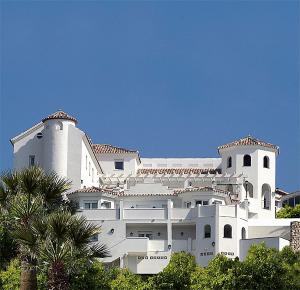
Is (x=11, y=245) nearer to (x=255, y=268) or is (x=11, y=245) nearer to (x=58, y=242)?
(x=58, y=242)

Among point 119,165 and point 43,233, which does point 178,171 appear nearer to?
point 119,165

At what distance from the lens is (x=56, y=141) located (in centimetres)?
8694

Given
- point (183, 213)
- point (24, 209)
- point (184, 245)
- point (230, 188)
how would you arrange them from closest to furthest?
point (24, 209) → point (184, 245) → point (183, 213) → point (230, 188)

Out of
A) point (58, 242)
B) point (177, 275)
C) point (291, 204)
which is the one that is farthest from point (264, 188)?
point (58, 242)

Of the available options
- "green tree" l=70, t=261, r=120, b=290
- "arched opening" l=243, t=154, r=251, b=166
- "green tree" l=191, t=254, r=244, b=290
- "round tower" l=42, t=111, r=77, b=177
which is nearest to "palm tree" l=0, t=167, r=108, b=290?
"green tree" l=70, t=261, r=120, b=290

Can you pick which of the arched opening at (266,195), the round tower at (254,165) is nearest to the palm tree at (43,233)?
the round tower at (254,165)

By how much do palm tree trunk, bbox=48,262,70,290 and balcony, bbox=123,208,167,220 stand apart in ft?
133

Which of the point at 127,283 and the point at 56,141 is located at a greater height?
the point at 56,141

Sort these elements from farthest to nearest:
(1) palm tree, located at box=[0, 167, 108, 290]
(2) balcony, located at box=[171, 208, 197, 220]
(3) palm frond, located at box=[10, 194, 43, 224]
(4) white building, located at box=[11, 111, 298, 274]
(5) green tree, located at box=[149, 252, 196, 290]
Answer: (2) balcony, located at box=[171, 208, 197, 220], (4) white building, located at box=[11, 111, 298, 274], (5) green tree, located at box=[149, 252, 196, 290], (3) palm frond, located at box=[10, 194, 43, 224], (1) palm tree, located at box=[0, 167, 108, 290]

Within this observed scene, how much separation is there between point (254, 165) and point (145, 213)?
1823cm

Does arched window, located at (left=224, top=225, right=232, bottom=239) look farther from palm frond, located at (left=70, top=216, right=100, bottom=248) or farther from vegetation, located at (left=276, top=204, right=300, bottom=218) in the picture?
palm frond, located at (left=70, top=216, right=100, bottom=248)

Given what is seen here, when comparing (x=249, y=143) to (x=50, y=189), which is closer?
(x=50, y=189)

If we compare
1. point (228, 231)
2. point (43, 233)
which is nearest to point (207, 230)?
point (228, 231)

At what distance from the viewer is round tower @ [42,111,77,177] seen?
283 ft
